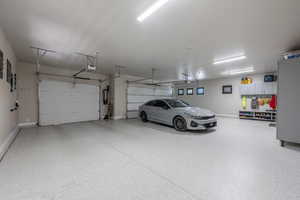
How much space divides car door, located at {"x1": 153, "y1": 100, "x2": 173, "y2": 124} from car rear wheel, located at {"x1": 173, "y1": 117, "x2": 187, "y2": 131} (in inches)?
12.1

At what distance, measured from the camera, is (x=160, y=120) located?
5926 mm

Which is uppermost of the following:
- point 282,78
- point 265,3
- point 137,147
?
point 265,3

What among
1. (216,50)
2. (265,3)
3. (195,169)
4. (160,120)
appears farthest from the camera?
(160,120)

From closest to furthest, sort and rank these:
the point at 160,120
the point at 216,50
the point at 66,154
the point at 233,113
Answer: the point at 66,154
the point at 216,50
the point at 160,120
the point at 233,113

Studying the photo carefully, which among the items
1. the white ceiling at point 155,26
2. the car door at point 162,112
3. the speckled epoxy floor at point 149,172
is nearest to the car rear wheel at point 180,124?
the car door at point 162,112

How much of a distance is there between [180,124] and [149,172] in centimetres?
313

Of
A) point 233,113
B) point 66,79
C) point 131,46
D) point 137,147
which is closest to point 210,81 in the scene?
point 233,113

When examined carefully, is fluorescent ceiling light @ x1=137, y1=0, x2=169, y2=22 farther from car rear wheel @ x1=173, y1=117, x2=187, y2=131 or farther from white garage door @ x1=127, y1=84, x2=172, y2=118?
white garage door @ x1=127, y1=84, x2=172, y2=118

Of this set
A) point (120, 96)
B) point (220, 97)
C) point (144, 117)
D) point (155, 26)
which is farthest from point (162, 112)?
point (220, 97)

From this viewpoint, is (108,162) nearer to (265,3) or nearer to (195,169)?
(195,169)

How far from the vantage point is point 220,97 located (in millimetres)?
9180

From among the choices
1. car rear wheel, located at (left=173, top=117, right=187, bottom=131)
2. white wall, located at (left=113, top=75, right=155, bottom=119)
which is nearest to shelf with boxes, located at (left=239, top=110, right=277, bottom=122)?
car rear wheel, located at (left=173, top=117, right=187, bottom=131)

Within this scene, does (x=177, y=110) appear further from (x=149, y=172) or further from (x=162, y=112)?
(x=149, y=172)

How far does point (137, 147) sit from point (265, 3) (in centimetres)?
366
